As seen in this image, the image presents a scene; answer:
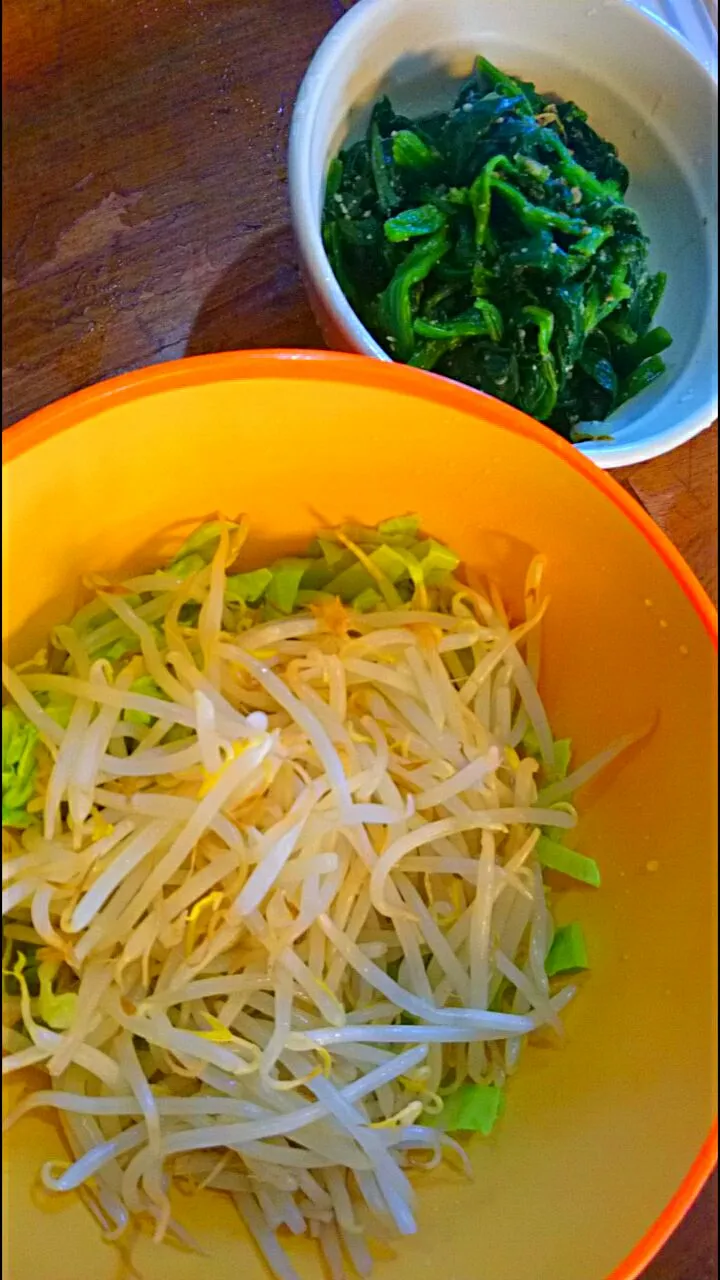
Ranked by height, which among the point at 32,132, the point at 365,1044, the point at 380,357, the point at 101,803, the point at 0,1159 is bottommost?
the point at 365,1044

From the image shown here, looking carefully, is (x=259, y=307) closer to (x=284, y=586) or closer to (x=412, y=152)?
(x=412, y=152)

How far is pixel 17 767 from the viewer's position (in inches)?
27.1

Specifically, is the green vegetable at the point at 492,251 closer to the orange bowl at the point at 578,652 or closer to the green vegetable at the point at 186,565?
the orange bowl at the point at 578,652

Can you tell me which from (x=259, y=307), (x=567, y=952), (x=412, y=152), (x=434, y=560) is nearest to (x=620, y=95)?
(x=412, y=152)

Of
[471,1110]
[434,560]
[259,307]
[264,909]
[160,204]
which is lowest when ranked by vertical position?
[471,1110]

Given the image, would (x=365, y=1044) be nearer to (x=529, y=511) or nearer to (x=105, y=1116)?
(x=105, y=1116)

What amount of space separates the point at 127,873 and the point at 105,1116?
6.8 inches

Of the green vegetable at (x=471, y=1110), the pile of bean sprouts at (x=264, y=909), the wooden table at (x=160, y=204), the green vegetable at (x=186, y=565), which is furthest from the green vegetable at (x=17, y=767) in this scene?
the green vegetable at (x=471, y=1110)

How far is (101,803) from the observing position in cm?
71

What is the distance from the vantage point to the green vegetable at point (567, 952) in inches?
31.0

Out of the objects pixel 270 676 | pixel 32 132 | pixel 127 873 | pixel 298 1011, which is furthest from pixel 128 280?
pixel 298 1011

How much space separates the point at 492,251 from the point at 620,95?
0.86 ft

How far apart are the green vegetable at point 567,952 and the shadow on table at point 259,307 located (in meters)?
0.58

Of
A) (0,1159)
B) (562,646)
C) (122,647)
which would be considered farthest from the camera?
(562,646)
